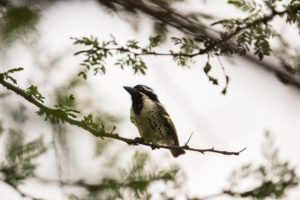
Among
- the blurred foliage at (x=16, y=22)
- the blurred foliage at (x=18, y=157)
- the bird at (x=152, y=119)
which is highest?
the bird at (x=152, y=119)

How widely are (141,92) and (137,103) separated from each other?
0.79 feet

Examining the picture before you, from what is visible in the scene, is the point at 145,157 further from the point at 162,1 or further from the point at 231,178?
the point at 162,1

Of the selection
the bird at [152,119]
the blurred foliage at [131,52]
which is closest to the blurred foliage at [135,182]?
the blurred foliage at [131,52]

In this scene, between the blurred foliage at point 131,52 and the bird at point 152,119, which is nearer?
the blurred foliage at point 131,52

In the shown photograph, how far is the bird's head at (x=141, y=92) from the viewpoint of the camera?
515cm

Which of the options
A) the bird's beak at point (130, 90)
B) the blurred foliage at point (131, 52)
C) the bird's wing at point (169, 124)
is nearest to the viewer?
the blurred foliage at point (131, 52)

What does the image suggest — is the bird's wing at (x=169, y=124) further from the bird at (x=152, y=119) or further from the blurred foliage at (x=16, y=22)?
the blurred foliage at (x=16, y=22)

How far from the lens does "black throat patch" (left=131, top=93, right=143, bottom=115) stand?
4.93m

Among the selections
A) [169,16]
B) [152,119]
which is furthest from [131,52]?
[152,119]

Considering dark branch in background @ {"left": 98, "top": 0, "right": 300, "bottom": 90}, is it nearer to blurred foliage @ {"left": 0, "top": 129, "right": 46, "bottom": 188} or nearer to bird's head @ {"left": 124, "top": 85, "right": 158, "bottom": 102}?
blurred foliage @ {"left": 0, "top": 129, "right": 46, "bottom": 188}

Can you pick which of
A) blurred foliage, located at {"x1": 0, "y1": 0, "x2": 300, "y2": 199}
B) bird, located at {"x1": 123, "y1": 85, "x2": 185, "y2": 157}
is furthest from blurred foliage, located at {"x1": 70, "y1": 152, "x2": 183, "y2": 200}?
bird, located at {"x1": 123, "y1": 85, "x2": 185, "y2": 157}

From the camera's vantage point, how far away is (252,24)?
97.7 inches

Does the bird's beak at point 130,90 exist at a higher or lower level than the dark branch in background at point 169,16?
higher

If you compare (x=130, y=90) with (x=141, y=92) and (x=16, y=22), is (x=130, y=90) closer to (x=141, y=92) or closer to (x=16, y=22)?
(x=141, y=92)
